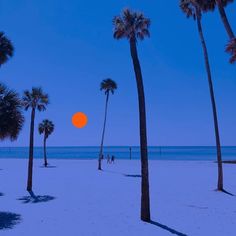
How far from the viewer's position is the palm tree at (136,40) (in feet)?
49.9

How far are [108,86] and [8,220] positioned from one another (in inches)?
1550

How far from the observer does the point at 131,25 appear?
654 inches

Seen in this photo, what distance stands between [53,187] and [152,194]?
9055 millimetres

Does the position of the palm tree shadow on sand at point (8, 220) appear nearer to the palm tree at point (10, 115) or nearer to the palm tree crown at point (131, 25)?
the palm tree at point (10, 115)

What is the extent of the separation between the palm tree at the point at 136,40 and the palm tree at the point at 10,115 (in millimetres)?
5983

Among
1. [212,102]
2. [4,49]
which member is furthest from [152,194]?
[4,49]

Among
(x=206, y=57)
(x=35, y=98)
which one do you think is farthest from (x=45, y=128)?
(x=206, y=57)

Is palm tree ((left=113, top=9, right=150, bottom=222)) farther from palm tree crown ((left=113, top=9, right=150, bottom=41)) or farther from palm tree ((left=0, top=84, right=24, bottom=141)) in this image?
palm tree ((left=0, top=84, right=24, bottom=141))

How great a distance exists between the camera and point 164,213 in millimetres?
16797

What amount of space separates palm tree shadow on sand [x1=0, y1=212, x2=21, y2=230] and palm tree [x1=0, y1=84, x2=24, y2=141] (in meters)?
3.87

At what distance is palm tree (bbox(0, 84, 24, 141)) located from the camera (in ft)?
50.6

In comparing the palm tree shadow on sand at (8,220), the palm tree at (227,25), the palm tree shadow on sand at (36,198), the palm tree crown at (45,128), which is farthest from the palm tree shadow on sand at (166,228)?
the palm tree crown at (45,128)

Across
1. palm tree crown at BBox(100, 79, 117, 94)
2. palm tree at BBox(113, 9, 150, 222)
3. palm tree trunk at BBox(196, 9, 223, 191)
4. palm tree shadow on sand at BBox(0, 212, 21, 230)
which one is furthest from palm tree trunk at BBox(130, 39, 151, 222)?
palm tree crown at BBox(100, 79, 117, 94)

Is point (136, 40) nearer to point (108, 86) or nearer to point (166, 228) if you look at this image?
point (166, 228)
